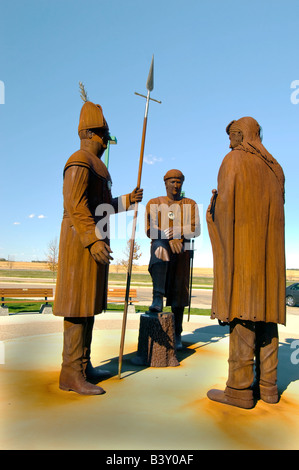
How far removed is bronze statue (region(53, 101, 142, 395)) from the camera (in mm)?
3293

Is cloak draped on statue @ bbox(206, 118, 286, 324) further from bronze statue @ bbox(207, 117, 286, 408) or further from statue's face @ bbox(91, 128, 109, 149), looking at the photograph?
statue's face @ bbox(91, 128, 109, 149)

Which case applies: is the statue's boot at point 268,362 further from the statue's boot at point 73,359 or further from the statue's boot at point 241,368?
the statue's boot at point 73,359

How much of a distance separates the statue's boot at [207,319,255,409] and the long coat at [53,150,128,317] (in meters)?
1.35

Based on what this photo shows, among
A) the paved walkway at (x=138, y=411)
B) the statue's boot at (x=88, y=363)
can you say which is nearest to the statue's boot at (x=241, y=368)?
the paved walkway at (x=138, y=411)

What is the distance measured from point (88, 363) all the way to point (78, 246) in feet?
4.29

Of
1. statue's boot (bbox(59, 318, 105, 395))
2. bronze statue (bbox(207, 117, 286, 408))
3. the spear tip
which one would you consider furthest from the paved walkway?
the spear tip

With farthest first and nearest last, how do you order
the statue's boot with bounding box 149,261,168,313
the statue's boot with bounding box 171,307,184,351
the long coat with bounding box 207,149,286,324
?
the statue's boot with bounding box 171,307,184,351 < the statue's boot with bounding box 149,261,168,313 < the long coat with bounding box 207,149,286,324

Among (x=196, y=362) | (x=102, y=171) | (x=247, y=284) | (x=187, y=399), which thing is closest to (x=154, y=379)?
(x=187, y=399)

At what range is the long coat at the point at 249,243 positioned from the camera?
123 inches

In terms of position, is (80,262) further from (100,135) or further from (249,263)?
(249,263)

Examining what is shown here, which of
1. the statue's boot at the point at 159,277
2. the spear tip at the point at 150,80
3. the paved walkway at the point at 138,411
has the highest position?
the spear tip at the point at 150,80

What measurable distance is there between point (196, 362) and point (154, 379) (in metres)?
0.99

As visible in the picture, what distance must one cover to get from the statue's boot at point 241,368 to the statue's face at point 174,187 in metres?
2.51

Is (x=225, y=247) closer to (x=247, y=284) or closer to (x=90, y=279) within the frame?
(x=247, y=284)
